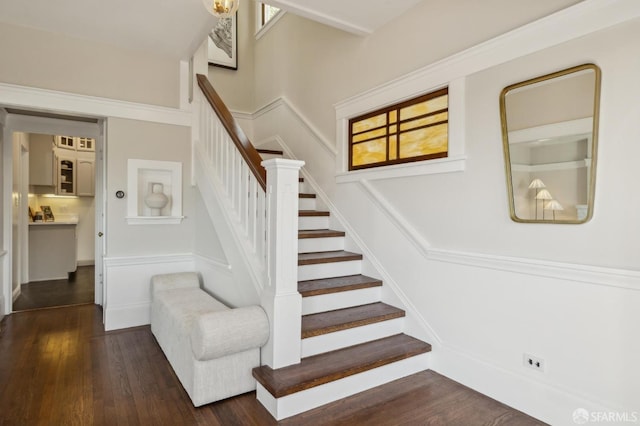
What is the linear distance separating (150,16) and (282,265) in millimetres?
2394

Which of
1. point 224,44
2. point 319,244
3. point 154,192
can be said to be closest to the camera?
point 319,244

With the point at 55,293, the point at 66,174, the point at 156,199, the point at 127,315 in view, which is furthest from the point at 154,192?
the point at 66,174

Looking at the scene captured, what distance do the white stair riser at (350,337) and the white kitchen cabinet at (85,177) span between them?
274 inches

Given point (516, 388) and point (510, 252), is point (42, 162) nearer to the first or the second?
point (510, 252)

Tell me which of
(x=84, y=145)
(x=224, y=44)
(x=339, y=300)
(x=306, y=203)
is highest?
(x=224, y=44)

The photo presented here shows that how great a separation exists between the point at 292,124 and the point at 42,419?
3432mm

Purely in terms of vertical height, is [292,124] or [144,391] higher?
[292,124]

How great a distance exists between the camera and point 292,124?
432 centimetres

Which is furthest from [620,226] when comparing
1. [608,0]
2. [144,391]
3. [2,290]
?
[2,290]

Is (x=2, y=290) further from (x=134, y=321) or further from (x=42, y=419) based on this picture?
(x=42, y=419)

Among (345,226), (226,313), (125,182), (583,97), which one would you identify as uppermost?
(583,97)

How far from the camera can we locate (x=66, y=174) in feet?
23.6

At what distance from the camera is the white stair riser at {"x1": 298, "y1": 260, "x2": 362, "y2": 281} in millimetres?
2967

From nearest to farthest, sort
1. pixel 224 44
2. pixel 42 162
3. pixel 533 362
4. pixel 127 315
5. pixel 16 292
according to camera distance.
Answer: pixel 533 362, pixel 127 315, pixel 16 292, pixel 224 44, pixel 42 162
